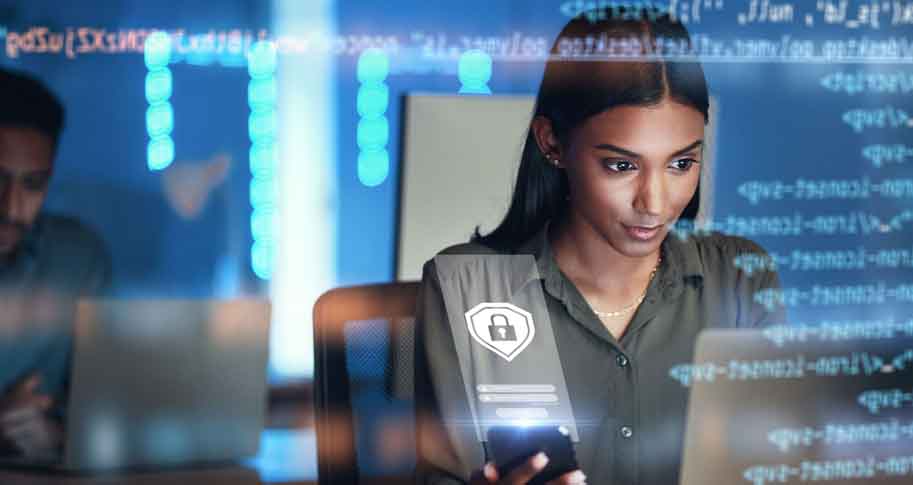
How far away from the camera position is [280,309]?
2.37 ft

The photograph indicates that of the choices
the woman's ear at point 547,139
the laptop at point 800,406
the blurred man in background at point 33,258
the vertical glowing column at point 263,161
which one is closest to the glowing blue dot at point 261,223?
the vertical glowing column at point 263,161

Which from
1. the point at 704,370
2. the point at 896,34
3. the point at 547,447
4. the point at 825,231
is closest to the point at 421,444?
the point at 547,447

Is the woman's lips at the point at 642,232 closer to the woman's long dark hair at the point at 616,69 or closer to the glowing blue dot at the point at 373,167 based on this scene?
the woman's long dark hair at the point at 616,69

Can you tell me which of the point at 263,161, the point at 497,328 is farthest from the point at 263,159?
the point at 497,328

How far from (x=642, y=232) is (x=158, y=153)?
36 centimetres

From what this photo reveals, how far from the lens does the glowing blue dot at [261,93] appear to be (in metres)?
0.69

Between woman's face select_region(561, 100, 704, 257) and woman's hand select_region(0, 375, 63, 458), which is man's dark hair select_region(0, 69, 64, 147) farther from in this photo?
woman's face select_region(561, 100, 704, 257)

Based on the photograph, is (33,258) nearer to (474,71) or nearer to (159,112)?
(159,112)

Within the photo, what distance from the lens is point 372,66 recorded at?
27.4 inches

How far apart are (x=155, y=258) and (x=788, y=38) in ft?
1.60

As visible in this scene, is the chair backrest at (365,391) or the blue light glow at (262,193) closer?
the blue light glow at (262,193)

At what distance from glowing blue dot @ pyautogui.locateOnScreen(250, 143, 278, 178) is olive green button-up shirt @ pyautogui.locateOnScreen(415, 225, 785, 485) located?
5.9 inches

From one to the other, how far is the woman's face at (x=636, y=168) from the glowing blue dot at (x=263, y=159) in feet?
0.71

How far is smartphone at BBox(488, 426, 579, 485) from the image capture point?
72 centimetres
